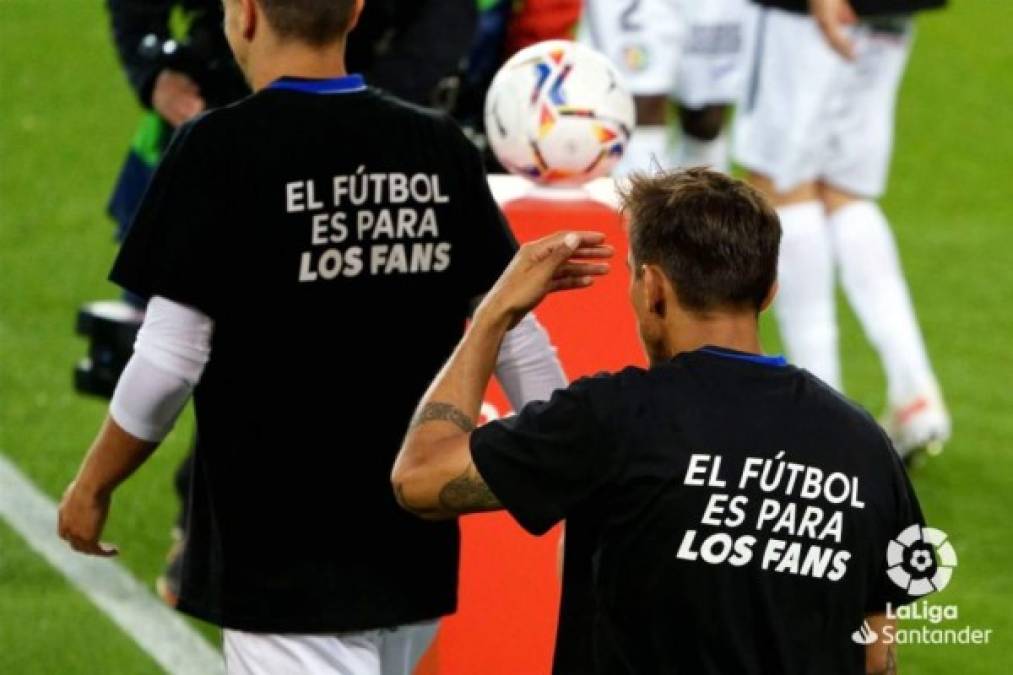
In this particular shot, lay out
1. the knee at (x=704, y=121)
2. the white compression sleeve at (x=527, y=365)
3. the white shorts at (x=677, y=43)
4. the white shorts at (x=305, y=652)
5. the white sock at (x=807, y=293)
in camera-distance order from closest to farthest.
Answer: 1. the white shorts at (x=305, y=652)
2. the white compression sleeve at (x=527, y=365)
3. the white sock at (x=807, y=293)
4. the white shorts at (x=677, y=43)
5. the knee at (x=704, y=121)

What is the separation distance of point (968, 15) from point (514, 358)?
33.4 ft

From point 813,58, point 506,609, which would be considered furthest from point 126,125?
point 506,609

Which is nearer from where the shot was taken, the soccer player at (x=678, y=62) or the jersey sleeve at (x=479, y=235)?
the jersey sleeve at (x=479, y=235)

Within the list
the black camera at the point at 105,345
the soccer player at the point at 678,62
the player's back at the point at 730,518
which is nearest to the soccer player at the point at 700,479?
the player's back at the point at 730,518

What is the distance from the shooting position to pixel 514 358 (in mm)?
3654

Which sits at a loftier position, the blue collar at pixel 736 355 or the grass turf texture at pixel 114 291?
the blue collar at pixel 736 355

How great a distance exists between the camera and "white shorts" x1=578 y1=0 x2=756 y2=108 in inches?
284

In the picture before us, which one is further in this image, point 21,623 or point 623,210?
point 21,623

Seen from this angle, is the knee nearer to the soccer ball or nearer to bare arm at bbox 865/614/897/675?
the soccer ball

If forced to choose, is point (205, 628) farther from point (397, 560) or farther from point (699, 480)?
point (699, 480)

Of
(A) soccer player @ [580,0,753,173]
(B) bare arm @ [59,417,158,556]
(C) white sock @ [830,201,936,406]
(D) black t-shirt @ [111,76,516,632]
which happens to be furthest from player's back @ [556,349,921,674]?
(A) soccer player @ [580,0,753,173]

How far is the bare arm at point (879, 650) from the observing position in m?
3.01

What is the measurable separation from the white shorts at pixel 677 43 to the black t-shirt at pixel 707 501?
4.32m

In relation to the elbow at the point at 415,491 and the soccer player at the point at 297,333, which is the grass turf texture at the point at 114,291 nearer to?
the soccer player at the point at 297,333
